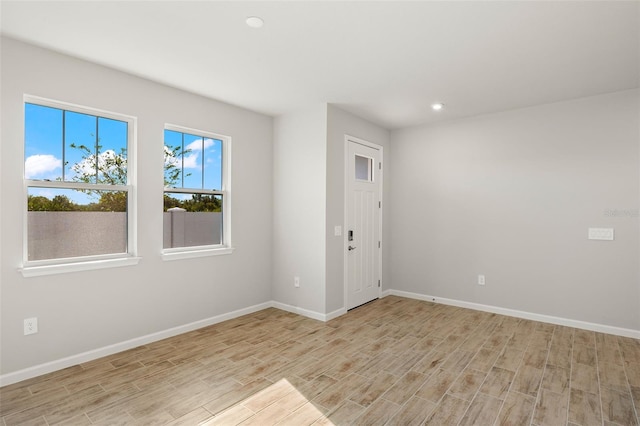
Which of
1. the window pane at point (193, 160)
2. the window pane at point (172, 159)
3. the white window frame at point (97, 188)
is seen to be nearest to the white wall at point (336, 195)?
the window pane at point (193, 160)

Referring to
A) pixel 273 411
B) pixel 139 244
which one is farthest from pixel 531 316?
pixel 139 244

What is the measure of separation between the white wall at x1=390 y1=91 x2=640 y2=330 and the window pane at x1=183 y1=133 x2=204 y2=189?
306 cm

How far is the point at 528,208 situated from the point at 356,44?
3.15 m

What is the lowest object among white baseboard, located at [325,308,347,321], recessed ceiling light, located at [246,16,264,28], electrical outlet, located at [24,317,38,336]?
white baseboard, located at [325,308,347,321]

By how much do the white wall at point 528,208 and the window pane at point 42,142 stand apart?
14.4ft

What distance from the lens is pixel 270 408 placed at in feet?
7.82

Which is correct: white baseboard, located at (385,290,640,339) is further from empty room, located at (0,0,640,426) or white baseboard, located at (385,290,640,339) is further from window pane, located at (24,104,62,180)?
window pane, located at (24,104,62,180)

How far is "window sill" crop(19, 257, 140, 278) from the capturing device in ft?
8.96

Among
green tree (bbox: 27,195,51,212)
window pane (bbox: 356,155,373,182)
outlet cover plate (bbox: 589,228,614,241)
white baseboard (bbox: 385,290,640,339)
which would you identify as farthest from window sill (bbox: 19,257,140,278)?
outlet cover plate (bbox: 589,228,614,241)

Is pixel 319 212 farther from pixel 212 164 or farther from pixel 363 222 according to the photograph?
pixel 212 164

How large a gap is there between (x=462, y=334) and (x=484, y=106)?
2.81 m

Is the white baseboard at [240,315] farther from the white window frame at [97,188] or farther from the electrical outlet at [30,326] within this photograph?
the white window frame at [97,188]

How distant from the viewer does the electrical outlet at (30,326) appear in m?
2.71

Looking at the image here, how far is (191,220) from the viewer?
A: 4.00 metres
